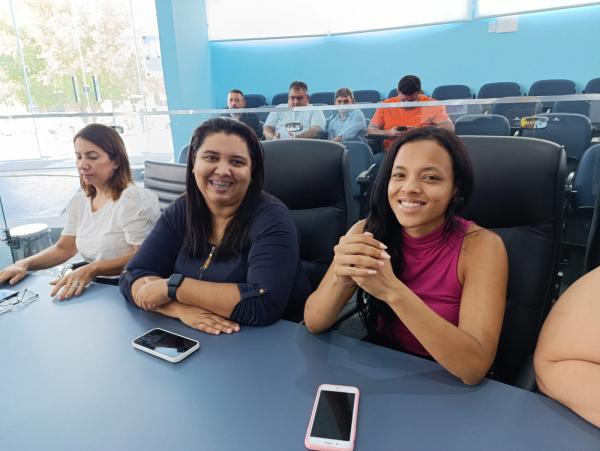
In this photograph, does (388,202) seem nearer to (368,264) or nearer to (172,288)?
(368,264)

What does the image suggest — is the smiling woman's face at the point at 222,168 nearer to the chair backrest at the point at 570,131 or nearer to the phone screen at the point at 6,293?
the phone screen at the point at 6,293

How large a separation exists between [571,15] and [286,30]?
4330 mm

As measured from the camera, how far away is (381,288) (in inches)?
37.1

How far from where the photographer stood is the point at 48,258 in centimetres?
184

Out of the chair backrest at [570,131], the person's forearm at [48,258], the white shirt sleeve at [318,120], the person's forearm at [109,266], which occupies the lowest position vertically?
the person's forearm at [48,258]

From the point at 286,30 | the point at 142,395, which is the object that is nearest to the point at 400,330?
the point at 142,395

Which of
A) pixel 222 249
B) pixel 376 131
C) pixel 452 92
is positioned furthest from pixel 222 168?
pixel 452 92

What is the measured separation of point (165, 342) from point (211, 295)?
0.62ft

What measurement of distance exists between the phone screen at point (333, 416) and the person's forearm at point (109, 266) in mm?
1048

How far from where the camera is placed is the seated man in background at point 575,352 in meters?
0.75

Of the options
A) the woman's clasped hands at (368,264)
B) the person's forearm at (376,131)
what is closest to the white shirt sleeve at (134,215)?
the woman's clasped hands at (368,264)

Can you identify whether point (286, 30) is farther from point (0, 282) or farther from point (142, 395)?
point (142, 395)

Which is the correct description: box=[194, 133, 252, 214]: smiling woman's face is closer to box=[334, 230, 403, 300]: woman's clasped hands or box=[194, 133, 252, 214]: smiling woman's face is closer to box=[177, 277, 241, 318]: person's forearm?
box=[177, 277, 241, 318]: person's forearm

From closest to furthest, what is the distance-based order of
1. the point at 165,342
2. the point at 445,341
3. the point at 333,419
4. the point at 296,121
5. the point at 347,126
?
1. the point at 333,419
2. the point at 445,341
3. the point at 165,342
4. the point at 296,121
5. the point at 347,126
